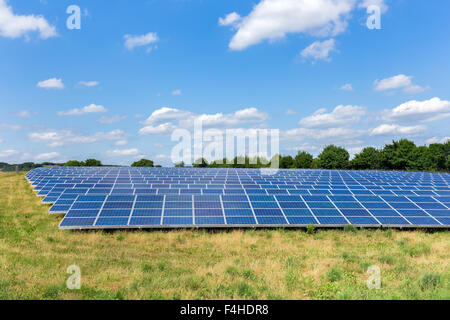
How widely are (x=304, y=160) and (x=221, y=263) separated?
105502 mm

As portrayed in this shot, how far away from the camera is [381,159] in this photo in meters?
104

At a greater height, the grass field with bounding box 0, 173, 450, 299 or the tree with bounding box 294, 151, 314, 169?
the tree with bounding box 294, 151, 314, 169

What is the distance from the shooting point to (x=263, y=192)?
2881cm

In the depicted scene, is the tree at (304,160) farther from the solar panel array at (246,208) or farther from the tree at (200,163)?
the solar panel array at (246,208)

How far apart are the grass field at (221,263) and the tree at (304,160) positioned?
9198 centimetres

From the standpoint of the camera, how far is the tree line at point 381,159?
97375 millimetres

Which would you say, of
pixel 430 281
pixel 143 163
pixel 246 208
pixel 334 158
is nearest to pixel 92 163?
pixel 143 163

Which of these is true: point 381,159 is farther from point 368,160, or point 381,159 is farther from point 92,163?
point 92,163

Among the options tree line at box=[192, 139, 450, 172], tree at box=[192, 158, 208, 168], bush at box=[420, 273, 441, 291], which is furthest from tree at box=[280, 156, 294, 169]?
bush at box=[420, 273, 441, 291]

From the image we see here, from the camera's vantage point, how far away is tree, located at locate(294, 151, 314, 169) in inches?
4530

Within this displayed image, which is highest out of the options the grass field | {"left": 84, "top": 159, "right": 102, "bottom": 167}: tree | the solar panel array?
{"left": 84, "top": 159, "right": 102, "bottom": 167}: tree

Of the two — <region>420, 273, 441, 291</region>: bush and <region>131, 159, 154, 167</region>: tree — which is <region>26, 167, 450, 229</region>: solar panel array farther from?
<region>131, 159, 154, 167</region>: tree
